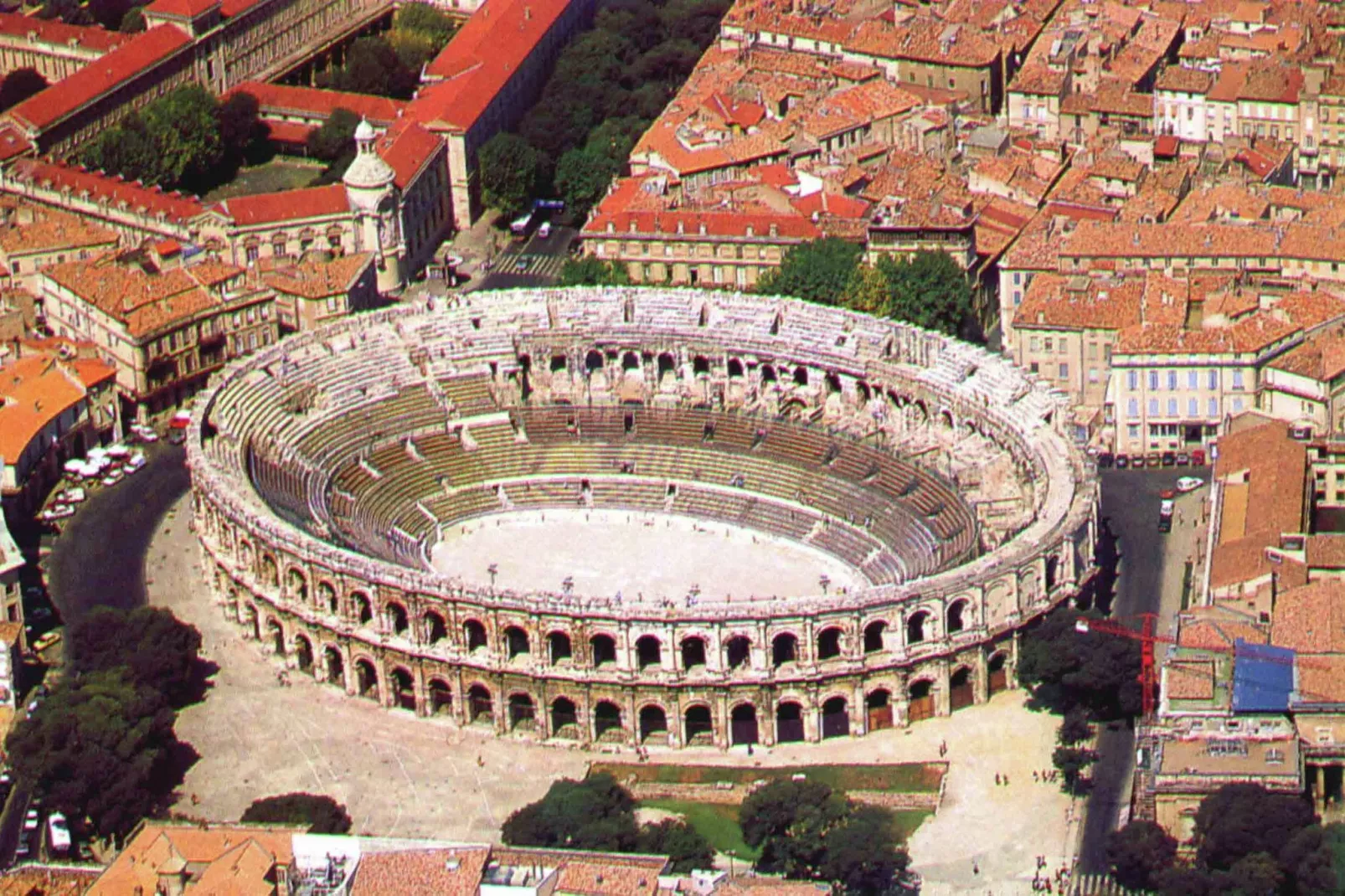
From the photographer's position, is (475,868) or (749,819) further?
(749,819)

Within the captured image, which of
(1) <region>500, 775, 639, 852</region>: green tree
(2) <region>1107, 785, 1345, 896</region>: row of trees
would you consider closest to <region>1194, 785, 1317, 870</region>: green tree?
(2) <region>1107, 785, 1345, 896</region>: row of trees

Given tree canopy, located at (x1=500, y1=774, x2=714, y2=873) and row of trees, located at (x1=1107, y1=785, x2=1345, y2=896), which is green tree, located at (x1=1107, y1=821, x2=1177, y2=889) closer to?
row of trees, located at (x1=1107, y1=785, x2=1345, y2=896)

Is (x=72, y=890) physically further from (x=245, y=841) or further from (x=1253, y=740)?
(x=1253, y=740)

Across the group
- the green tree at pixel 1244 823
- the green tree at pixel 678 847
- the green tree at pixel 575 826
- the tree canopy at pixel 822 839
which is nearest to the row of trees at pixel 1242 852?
the green tree at pixel 1244 823

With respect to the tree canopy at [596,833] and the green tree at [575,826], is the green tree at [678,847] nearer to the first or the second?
the tree canopy at [596,833]

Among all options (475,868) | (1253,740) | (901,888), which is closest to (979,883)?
(901,888)
